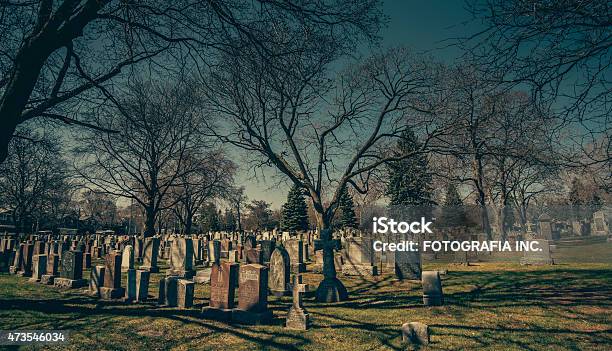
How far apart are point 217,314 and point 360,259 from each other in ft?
25.4

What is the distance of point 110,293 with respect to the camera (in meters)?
→ 8.77

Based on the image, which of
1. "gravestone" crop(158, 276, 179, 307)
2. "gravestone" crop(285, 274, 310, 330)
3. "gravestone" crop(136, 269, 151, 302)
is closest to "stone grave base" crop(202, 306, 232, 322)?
"gravestone" crop(158, 276, 179, 307)

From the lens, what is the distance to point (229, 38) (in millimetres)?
5637

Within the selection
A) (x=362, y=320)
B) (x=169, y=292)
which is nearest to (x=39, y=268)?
(x=169, y=292)

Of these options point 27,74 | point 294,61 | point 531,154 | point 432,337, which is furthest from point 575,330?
point 27,74

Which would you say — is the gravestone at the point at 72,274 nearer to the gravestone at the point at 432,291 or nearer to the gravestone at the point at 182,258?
the gravestone at the point at 182,258

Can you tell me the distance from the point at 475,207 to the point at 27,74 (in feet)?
88.8

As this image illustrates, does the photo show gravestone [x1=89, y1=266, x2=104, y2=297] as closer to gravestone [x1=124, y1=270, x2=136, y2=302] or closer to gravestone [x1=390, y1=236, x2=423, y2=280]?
gravestone [x1=124, y1=270, x2=136, y2=302]

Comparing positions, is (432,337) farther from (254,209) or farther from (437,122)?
(254,209)

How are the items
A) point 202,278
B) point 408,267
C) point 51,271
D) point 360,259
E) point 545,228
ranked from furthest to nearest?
point 545,228 → point 360,259 → point 408,267 → point 202,278 → point 51,271

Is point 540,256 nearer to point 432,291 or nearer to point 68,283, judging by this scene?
point 432,291

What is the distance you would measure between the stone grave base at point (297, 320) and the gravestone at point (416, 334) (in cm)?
177

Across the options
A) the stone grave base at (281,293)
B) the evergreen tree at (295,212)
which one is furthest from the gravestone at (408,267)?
the evergreen tree at (295,212)

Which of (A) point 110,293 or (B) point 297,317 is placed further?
(A) point 110,293
